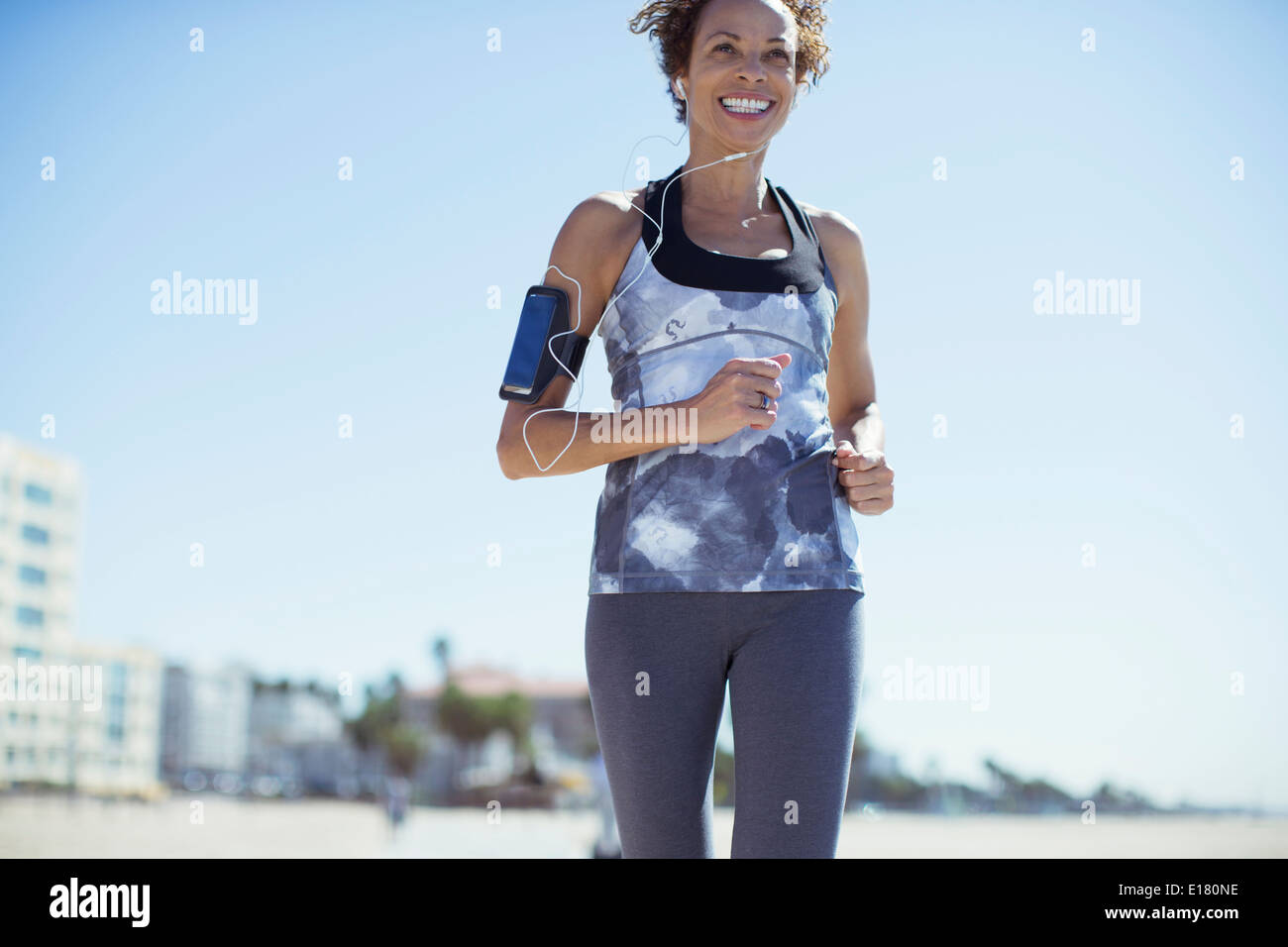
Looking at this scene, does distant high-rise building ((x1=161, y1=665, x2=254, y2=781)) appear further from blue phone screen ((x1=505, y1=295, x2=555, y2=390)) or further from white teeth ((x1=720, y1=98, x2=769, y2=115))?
white teeth ((x1=720, y1=98, x2=769, y2=115))

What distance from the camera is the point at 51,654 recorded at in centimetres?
7256

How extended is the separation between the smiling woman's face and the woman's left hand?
2.17 ft

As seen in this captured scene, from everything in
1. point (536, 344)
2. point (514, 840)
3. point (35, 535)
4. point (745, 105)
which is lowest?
point (514, 840)

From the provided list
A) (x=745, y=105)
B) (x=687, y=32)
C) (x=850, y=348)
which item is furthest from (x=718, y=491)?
(x=687, y=32)

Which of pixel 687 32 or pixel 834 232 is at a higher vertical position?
pixel 687 32

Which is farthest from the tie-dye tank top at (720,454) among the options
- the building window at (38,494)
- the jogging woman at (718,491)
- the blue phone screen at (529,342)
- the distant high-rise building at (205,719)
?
the distant high-rise building at (205,719)

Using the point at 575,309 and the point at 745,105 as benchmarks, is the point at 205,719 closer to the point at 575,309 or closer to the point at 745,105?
the point at 575,309

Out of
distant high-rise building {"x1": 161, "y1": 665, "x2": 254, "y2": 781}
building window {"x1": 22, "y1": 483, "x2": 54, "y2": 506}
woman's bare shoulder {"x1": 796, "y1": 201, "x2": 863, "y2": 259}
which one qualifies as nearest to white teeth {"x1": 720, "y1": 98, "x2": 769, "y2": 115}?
woman's bare shoulder {"x1": 796, "y1": 201, "x2": 863, "y2": 259}

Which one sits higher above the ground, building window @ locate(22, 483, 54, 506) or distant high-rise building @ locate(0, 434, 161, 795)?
building window @ locate(22, 483, 54, 506)

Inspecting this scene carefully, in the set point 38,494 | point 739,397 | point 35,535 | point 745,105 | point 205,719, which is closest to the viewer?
point 739,397

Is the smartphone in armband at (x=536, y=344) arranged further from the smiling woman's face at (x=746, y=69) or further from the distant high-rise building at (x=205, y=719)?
the distant high-rise building at (x=205, y=719)

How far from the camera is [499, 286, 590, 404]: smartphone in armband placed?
2068 mm

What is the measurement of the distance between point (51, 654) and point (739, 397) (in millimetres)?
80761

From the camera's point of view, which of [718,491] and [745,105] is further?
[745,105]
